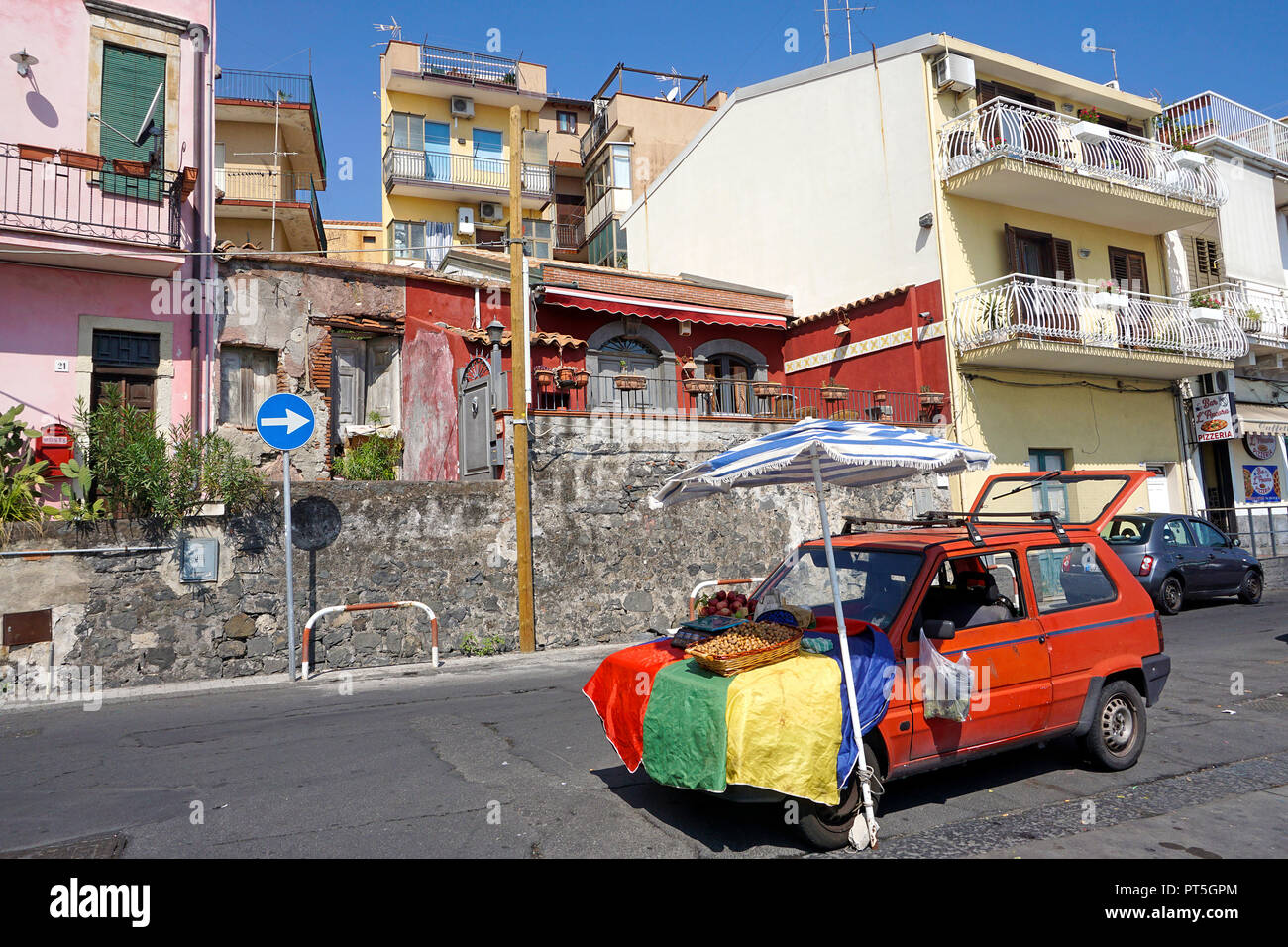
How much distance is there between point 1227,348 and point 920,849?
65.9 feet

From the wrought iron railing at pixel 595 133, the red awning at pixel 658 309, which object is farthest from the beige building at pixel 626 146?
the red awning at pixel 658 309

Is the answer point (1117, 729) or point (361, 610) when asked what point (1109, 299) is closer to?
point (1117, 729)

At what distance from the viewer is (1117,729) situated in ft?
18.6

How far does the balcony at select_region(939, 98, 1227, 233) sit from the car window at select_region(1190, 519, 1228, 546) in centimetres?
741

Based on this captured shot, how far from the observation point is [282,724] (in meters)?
7.56

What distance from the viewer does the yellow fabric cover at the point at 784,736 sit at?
404 centimetres

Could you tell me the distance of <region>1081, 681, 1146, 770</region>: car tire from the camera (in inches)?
217

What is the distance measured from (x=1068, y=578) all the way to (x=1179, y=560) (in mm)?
10724

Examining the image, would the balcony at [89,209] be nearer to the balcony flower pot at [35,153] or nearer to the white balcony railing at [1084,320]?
the balcony flower pot at [35,153]

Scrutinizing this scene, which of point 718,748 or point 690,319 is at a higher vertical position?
point 690,319

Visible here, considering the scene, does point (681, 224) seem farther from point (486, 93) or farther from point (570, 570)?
point (570, 570)

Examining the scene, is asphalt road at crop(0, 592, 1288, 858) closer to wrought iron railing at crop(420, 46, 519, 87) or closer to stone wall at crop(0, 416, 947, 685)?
stone wall at crop(0, 416, 947, 685)

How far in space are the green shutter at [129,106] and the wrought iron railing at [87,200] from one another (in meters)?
0.02
